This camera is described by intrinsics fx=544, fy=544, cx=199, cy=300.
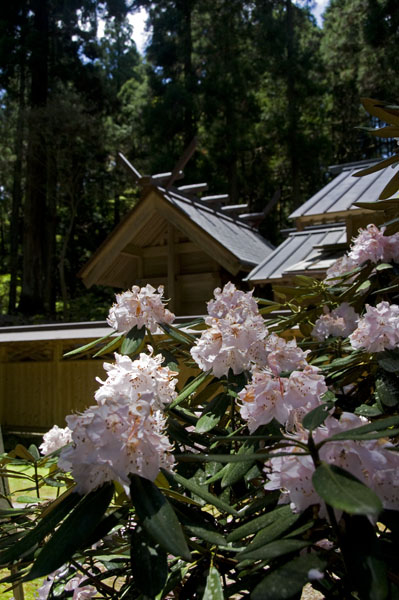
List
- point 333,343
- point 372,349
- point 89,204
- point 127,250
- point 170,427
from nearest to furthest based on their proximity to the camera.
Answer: point 170,427 → point 372,349 → point 333,343 → point 127,250 → point 89,204

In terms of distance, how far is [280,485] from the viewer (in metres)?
0.77

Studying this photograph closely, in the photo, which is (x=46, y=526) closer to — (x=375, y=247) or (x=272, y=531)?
(x=272, y=531)

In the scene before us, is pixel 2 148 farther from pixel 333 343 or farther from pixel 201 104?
pixel 333 343

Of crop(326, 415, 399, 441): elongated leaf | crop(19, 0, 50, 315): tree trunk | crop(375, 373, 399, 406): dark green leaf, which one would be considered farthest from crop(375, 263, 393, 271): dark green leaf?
crop(19, 0, 50, 315): tree trunk

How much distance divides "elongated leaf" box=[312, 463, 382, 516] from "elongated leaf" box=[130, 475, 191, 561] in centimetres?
18

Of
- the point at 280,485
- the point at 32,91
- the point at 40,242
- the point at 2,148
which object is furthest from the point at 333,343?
the point at 2,148

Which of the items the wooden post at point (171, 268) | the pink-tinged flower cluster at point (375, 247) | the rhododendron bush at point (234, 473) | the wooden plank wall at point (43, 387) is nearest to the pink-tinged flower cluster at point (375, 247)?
the pink-tinged flower cluster at point (375, 247)

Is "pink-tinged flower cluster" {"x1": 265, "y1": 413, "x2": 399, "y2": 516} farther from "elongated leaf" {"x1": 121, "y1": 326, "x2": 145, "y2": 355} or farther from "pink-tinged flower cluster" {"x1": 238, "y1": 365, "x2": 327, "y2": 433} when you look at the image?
"elongated leaf" {"x1": 121, "y1": 326, "x2": 145, "y2": 355}

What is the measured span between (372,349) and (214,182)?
21060mm

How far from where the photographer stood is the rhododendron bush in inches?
26.0

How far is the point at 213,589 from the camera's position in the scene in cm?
83

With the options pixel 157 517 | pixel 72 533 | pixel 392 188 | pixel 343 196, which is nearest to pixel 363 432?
pixel 157 517

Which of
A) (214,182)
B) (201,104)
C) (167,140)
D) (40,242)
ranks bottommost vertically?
(40,242)

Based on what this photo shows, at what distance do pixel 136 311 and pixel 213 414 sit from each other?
479 millimetres
